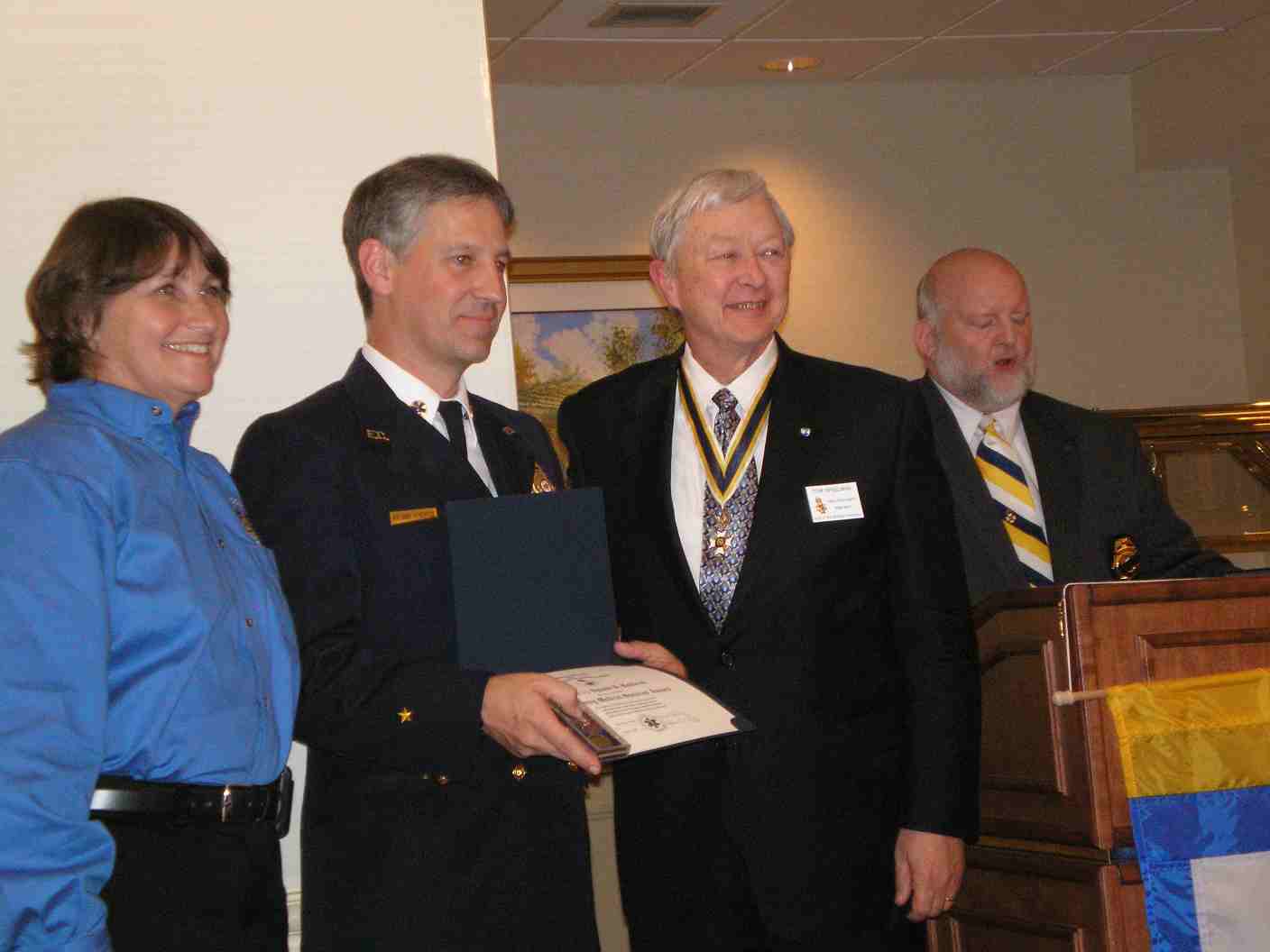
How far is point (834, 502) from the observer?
2.52m

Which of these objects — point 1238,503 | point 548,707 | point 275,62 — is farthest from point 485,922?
point 1238,503

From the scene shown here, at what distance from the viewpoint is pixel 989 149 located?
7.48 metres

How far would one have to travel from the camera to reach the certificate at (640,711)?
1.97 m

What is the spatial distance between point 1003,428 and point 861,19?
327cm

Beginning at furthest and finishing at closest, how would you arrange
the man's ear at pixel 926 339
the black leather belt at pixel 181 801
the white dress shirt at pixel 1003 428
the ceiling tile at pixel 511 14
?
the ceiling tile at pixel 511 14, the man's ear at pixel 926 339, the white dress shirt at pixel 1003 428, the black leather belt at pixel 181 801

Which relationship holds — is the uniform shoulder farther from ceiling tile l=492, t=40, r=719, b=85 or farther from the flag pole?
ceiling tile l=492, t=40, r=719, b=85

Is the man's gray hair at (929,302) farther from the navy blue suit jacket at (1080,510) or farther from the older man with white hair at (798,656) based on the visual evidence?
the older man with white hair at (798,656)

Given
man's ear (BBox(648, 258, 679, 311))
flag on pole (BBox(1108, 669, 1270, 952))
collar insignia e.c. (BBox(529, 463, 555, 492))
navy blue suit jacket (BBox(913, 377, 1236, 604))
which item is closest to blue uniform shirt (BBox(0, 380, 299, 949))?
collar insignia e.c. (BBox(529, 463, 555, 492))

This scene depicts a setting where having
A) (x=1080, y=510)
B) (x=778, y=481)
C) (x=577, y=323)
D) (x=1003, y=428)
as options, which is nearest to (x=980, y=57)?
(x=577, y=323)

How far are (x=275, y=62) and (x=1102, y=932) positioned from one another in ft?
7.14

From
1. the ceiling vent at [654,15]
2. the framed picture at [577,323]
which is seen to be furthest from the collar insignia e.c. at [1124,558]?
the framed picture at [577,323]

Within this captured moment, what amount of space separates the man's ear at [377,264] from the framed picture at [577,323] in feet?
14.4

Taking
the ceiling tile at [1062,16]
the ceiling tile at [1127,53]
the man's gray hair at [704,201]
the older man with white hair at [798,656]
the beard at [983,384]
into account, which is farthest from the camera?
the ceiling tile at [1127,53]

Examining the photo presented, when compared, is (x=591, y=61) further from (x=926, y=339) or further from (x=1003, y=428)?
(x=1003, y=428)
